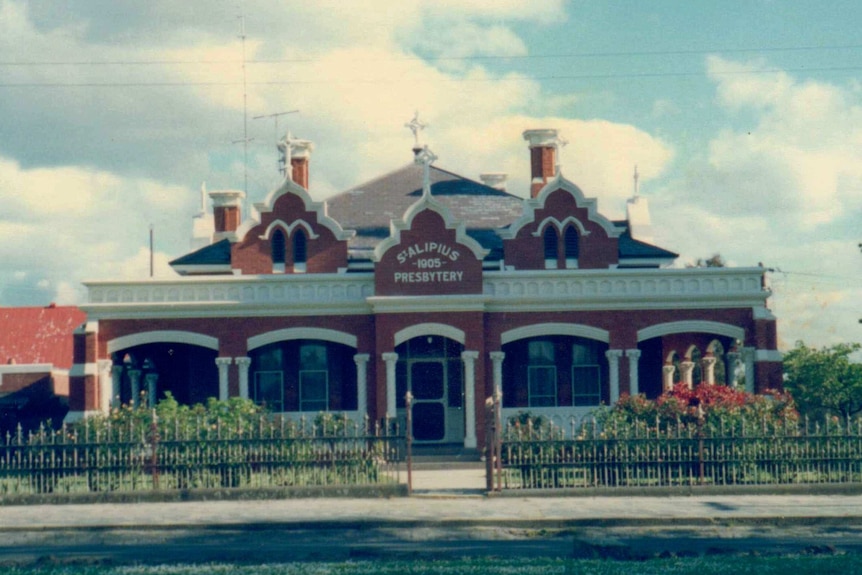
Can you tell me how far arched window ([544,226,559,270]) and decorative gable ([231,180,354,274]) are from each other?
5.00 metres

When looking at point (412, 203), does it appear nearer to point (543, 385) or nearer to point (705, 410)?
A: point (543, 385)

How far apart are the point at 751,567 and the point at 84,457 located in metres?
12.6

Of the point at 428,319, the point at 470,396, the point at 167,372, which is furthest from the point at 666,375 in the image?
the point at 167,372

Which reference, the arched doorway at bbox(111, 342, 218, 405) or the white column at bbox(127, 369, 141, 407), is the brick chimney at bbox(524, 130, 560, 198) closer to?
the arched doorway at bbox(111, 342, 218, 405)

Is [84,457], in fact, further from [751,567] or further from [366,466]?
[751,567]

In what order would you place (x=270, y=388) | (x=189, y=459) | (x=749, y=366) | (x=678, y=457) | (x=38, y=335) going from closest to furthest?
(x=678, y=457) < (x=189, y=459) < (x=749, y=366) < (x=270, y=388) < (x=38, y=335)

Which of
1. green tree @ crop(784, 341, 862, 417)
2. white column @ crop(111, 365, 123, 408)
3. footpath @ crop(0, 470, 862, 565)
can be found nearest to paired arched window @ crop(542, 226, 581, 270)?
footpath @ crop(0, 470, 862, 565)

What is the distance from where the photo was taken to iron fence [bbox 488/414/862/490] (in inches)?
808

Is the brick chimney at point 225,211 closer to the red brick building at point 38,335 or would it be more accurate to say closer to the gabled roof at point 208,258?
the gabled roof at point 208,258

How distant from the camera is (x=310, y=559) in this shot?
14.1 metres

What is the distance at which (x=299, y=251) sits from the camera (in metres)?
30.6

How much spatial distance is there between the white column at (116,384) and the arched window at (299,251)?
511 centimetres

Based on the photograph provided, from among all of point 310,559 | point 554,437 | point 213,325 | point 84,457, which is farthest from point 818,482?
point 213,325

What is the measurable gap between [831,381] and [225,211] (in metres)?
21.1
